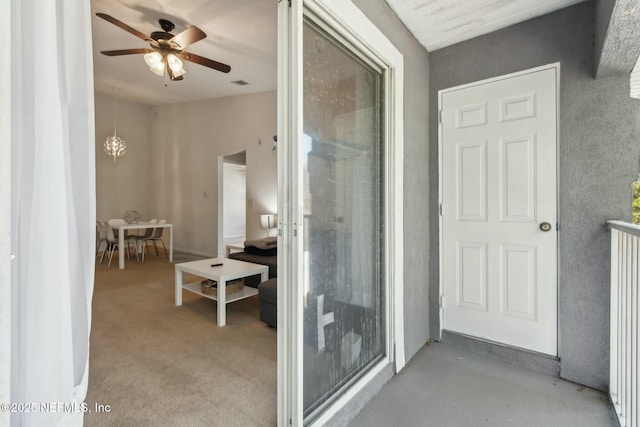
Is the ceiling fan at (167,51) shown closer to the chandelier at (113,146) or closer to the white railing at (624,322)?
the chandelier at (113,146)

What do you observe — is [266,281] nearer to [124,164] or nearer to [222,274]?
[222,274]

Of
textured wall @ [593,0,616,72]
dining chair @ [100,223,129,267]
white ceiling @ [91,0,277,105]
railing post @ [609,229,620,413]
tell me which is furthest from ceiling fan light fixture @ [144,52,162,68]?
railing post @ [609,229,620,413]

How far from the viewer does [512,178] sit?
2396 millimetres

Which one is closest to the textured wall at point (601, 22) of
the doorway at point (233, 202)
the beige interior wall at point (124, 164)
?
the doorway at point (233, 202)

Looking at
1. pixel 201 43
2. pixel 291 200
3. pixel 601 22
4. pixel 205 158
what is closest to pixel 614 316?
pixel 601 22

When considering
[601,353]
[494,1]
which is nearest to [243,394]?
[601,353]

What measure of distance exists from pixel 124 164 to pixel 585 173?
26.7ft

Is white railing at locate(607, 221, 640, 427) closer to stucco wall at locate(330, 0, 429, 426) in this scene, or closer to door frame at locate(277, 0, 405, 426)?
stucco wall at locate(330, 0, 429, 426)

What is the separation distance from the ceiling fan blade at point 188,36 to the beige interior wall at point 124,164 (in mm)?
4417

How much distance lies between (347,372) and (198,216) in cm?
571

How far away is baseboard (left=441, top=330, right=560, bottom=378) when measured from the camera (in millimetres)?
2258

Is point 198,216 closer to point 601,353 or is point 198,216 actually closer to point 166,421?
point 166,421

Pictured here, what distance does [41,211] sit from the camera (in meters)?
0.80

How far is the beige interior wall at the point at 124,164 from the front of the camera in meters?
6.66
